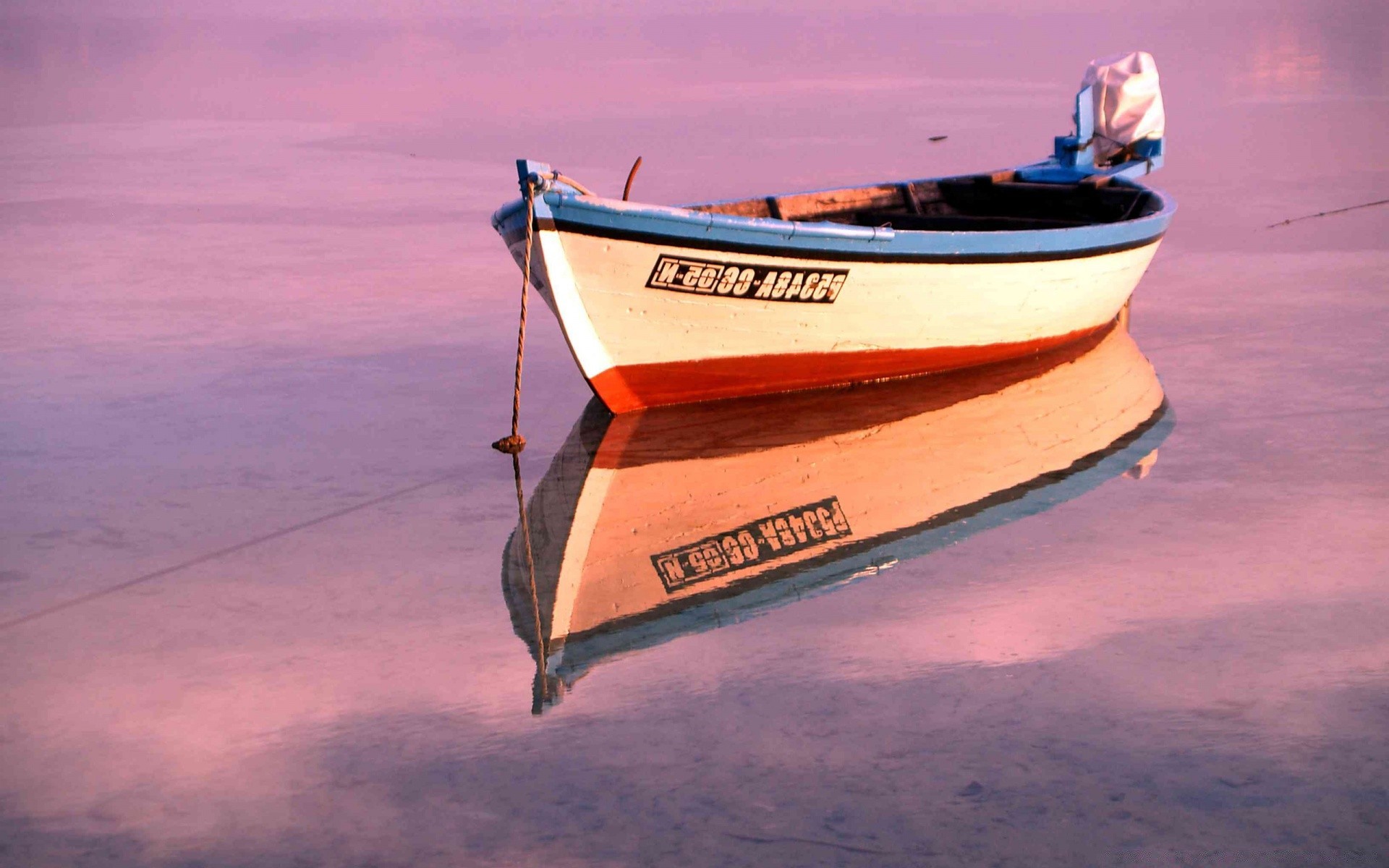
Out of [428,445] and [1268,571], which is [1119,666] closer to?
[1268,571]

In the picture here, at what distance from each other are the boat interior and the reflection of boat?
1.49 metres

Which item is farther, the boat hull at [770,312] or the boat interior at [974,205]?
the boat interior at [974,205]

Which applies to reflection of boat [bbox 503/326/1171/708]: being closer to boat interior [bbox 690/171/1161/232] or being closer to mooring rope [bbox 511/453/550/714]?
mooring rope [bbox 511/453/550/714]

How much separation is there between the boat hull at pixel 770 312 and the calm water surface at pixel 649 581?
226 millimetres

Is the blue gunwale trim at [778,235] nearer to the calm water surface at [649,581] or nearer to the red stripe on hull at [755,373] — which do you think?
the red stripe on hull at [755,373]

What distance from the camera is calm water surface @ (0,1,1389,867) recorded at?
15.2 feet

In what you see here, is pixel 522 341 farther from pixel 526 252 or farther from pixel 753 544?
pixel 753 544

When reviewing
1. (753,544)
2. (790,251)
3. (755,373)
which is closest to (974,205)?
(755,373)

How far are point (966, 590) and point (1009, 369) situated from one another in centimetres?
392

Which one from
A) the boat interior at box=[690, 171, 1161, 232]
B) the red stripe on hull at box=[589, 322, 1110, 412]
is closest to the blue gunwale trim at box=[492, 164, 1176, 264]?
the red stripe on hull at box=[589, 322, 1110, 412]

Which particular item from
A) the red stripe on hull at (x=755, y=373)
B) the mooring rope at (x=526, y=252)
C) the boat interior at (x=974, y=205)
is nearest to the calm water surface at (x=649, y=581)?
the red stripe on hull at (x=755, y=373)

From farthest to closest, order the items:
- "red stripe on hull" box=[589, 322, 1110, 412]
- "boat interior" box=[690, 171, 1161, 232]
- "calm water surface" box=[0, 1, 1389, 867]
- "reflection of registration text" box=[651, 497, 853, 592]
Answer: "boat interior" box=[690, 171, 1161, 232] → "red stripe on hull" box=[589, 322, 1110, 412] → "reflection of registration text" box=[651, 497, 853, 592] → "calm water surface" box=[0, 1, 1389, 867]

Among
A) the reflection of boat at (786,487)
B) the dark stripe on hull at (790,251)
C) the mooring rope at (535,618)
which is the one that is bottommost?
the reflection of boat at (786,487)

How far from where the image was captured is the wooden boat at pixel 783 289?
819cm
